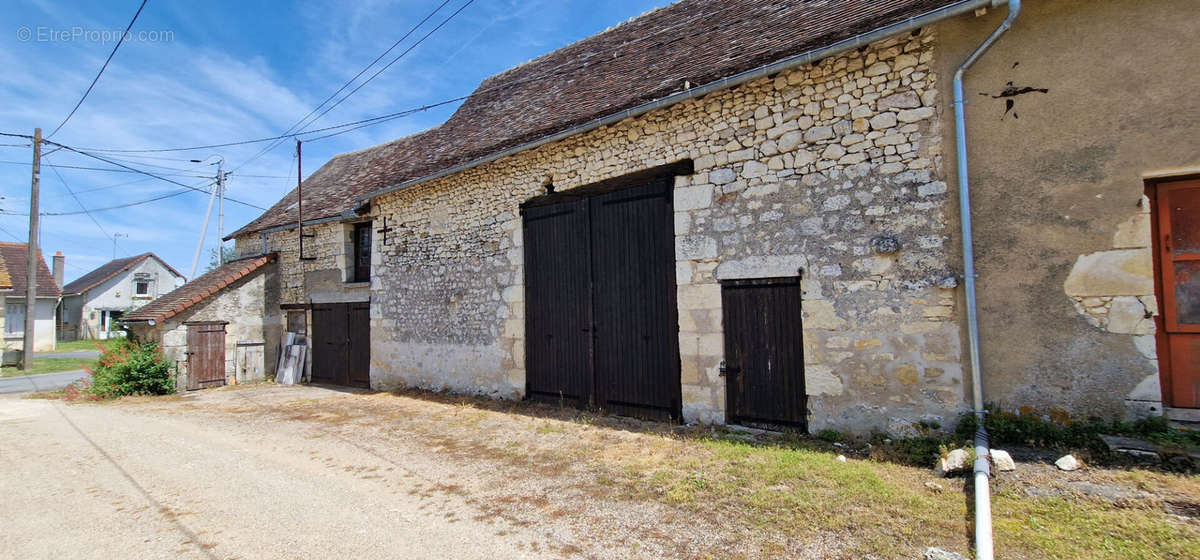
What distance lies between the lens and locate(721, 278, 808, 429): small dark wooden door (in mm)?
5344

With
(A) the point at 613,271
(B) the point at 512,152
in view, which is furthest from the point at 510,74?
(A) the point at 613,271

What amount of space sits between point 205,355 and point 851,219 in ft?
40.5

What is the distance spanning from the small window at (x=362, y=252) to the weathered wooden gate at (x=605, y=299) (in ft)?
16.3

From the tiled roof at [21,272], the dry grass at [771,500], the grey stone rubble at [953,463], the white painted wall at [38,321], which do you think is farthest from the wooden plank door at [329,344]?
the white painted wall at [38,321]

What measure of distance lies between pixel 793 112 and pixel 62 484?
24.5 feet

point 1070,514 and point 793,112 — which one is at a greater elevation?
point 793,112

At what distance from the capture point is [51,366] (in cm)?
1703

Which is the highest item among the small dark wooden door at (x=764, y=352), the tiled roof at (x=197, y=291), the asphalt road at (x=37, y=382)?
the tiled roof at (x=197, y=291)

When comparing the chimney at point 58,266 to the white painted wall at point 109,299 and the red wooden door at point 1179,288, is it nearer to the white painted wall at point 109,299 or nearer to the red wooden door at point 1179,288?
the white painted wall at point 109,299

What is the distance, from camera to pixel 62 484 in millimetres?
4656

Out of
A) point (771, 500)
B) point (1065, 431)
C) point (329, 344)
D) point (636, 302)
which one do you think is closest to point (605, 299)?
point (636, 302)

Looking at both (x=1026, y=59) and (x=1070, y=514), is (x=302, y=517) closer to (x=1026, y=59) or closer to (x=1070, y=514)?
(x=1070, y=514)

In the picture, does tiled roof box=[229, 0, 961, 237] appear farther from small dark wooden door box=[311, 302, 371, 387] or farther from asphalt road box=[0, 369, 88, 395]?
asphalt road box=[0, 369, 88, 395]

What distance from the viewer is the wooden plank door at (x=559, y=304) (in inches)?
280
